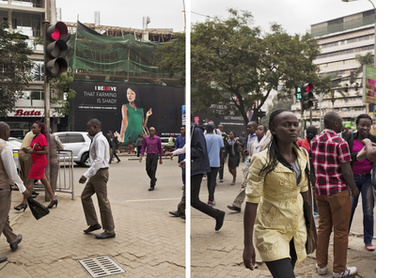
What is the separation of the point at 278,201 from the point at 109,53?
2723 centimetres

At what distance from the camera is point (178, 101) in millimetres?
29141

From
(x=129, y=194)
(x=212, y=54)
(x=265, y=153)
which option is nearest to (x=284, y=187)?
(x=265, y=153)

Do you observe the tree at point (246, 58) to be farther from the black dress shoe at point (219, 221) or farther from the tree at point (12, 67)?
the black dress shoe at point (219, 221)

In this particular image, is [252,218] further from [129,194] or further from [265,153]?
[129,194]

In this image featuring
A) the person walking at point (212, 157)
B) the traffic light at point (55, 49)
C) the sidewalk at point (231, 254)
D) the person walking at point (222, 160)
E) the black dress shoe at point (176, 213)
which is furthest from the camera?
the person walking at point (222, 160)

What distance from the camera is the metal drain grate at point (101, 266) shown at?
3854 millimetres

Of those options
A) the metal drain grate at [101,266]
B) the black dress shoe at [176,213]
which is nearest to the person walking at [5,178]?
the metal drain grate at [101,266]

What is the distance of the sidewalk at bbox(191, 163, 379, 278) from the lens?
3760 millimetres

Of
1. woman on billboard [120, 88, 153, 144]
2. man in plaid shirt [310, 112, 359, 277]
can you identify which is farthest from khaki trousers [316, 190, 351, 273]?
woman on billboard [120, 88, 153, 144]

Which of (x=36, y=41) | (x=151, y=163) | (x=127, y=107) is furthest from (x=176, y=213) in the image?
(x=127, y=107)

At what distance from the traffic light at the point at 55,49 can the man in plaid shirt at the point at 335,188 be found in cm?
489

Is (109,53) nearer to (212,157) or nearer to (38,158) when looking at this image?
(38,158)

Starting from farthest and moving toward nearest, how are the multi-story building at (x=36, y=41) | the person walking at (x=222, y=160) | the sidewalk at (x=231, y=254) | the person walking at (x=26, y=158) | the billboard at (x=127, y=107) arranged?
1. the billboard at (x=127, y=107)
2. the person walking at (x=222, y=160)
3. the multi-story building at (x=36, y=41)
4. the person walking at (x=26, y=158)
5. the sidewalk at (x=231, y=254)
